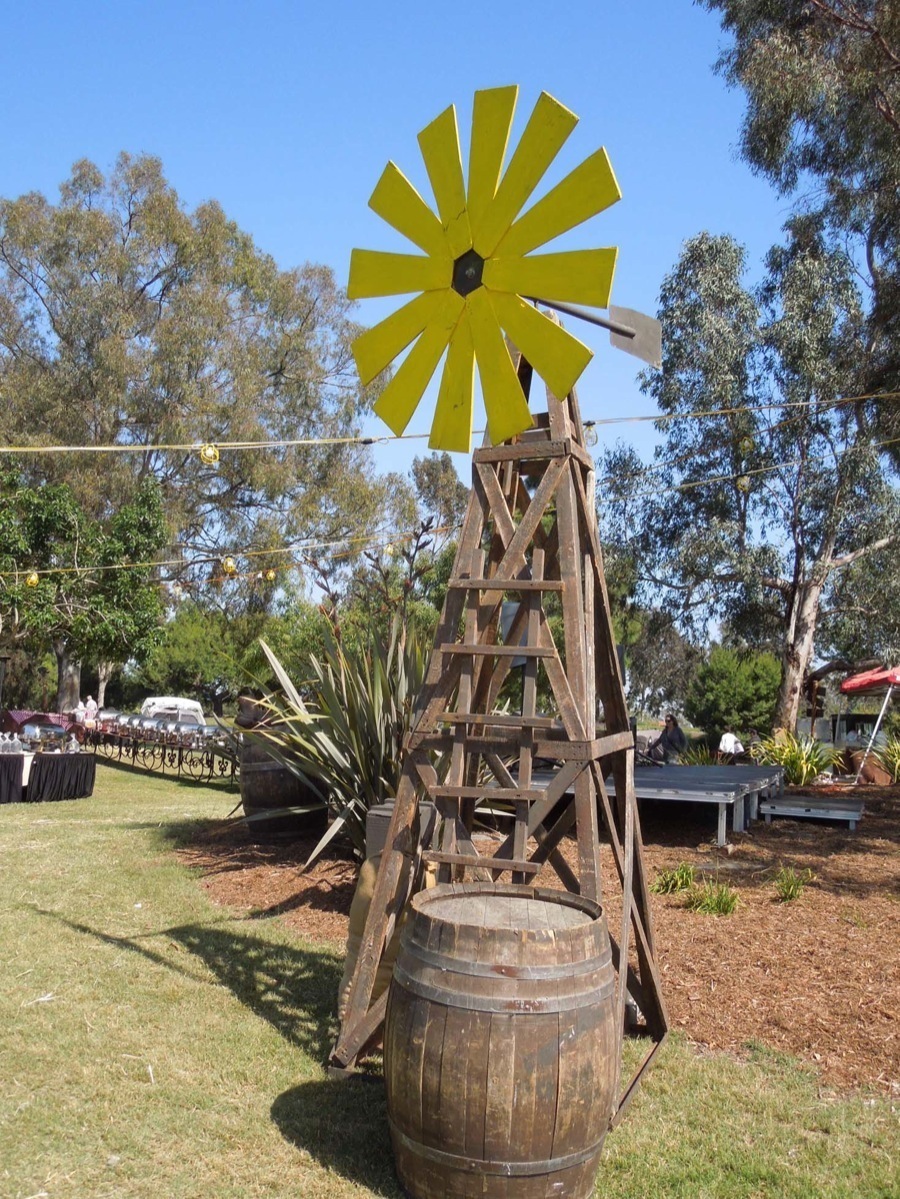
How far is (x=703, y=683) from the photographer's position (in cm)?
4112

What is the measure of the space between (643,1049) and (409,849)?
146cm

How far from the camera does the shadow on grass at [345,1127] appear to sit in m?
3.54

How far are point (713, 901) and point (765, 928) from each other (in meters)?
0.41

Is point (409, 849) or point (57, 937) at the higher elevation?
point (409, 849)

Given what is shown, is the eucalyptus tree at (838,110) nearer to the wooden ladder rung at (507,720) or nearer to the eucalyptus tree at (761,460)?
the eucalyptus tree at (761,460)

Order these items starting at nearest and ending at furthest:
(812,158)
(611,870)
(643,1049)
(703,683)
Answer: (643,1049) → (611,870) → (812,158) → (703,683)

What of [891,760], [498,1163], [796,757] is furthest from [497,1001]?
[891,760]

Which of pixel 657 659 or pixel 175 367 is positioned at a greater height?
pixel 175 367

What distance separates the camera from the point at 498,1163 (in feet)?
10.1

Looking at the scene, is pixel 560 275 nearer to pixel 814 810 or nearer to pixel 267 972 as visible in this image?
pixel 267 972

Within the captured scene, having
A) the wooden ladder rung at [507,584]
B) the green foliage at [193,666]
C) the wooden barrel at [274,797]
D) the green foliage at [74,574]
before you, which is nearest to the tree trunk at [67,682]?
the green foliage at [74,574]

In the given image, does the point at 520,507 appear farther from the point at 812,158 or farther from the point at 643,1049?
the point at 812,158

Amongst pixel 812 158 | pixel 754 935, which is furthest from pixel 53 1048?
pixel 812 158

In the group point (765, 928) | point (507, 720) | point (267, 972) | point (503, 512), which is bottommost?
point (267, 972)
